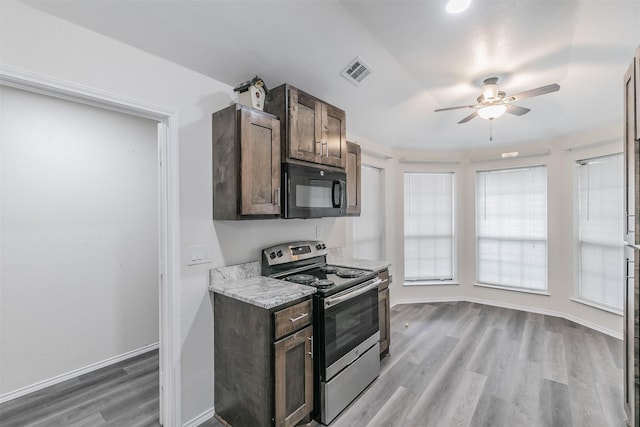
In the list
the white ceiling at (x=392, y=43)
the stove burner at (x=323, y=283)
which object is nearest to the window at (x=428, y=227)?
the white ceiling at (x=392, y=43)

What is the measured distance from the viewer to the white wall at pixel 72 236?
2393mm

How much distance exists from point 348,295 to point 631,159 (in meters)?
2.01

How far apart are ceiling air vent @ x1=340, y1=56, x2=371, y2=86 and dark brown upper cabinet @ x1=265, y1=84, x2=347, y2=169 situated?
312 millimetres

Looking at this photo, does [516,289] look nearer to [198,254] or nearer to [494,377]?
[494,377]

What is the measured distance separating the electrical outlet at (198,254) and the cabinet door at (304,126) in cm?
92

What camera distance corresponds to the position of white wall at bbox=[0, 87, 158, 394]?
239 centimetres

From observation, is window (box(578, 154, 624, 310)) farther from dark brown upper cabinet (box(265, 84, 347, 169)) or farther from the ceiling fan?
dark brown upper cabinet (box(265, 84, 347, 169))

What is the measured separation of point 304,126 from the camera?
2363 millimetres

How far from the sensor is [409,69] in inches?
109

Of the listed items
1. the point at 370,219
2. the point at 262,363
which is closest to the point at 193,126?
the point at 262,363

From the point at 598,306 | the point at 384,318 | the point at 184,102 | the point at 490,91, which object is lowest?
the point at 598,306

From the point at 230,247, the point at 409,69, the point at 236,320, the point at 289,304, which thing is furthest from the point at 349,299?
the point at 409,69

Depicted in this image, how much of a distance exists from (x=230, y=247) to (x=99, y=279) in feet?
5.06

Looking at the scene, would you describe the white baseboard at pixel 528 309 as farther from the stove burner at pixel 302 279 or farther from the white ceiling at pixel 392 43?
the stove burner at pixel 302 279
